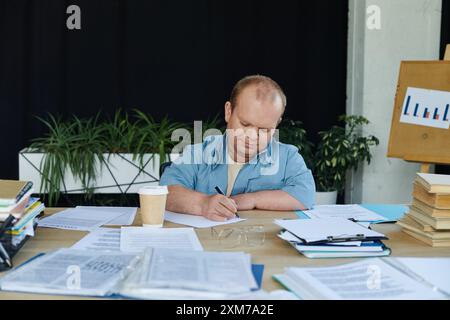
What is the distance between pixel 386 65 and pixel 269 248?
3.06 m

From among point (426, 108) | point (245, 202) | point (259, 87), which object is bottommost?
point (245, 202)

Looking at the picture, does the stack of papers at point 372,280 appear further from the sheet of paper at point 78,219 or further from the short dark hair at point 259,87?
the short dark hair at point 259,87

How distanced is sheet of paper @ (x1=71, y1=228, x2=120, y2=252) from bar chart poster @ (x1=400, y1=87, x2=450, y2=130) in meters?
2.31

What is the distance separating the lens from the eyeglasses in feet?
4.69

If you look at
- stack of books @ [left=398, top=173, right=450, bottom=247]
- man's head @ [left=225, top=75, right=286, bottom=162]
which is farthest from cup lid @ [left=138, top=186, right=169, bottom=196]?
stack of books @ [left=398, top=173, right=450, bottom=247]

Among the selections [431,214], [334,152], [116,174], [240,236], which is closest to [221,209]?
[240,236]

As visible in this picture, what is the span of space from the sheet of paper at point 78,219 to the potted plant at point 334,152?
2.59 metres

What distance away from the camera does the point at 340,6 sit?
182 inches

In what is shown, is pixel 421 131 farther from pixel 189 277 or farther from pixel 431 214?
pixel 189 277

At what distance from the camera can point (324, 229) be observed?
1.46 m

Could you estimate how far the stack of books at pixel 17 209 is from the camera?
4.31 ft

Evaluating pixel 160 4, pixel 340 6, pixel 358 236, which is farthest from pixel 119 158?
pixel 358 236

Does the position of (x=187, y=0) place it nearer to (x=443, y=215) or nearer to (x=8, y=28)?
(x=8, y=28)

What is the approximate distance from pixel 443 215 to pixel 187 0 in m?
3.46
